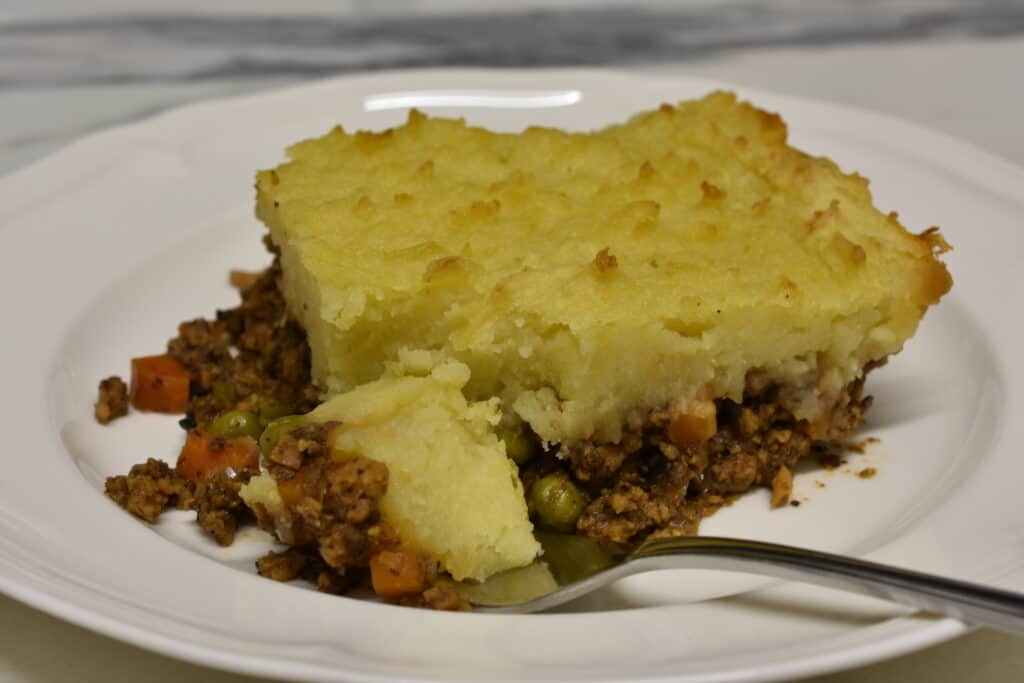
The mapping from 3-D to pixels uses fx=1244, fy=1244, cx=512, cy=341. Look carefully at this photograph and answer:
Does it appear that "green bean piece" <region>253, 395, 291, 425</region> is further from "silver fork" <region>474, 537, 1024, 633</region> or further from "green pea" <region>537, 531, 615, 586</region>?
"silver fork" <region>474, 537, 1024, 633</region>

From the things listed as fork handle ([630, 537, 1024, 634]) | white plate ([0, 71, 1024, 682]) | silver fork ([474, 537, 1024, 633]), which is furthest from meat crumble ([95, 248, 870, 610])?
fork handle ([630, 537, 1024, 634])

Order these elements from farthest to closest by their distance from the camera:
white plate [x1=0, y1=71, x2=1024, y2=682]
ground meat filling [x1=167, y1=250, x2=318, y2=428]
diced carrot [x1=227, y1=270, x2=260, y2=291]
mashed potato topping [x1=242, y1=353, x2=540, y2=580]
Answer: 1. diced carrot [x1=227, y1=270, x2=260, y2=291]
2. ground meat filling [x1=167, y1=250, x2=318, y2=428]
3. mashed potato topping [x1=242, y1=353, x2=540, y2=580]
4. white plate [x1=0, y1=71, x2=1024, y2=682]

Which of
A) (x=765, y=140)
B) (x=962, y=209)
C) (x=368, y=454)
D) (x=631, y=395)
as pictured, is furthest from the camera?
(x=962, y=209)

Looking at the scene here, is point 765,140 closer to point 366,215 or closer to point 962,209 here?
point 962,209

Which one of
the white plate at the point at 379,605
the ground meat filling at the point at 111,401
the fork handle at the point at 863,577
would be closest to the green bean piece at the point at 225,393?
the white plate at the point at 379,605

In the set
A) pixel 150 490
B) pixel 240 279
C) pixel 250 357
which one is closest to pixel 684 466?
pixel 150 490

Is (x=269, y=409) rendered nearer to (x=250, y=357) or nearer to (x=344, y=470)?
(x=250, y=357)

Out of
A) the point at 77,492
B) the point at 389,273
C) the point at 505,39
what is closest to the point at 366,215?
the point at 389,273
